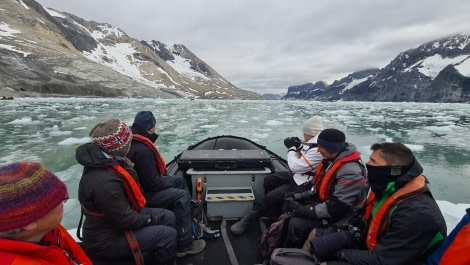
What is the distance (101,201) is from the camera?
1856 mm

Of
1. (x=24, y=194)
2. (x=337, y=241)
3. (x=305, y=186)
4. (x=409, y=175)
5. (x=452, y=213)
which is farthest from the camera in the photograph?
(x=452, y=213)

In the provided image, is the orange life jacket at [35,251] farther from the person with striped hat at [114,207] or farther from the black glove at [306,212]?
the black glove at [306,212]

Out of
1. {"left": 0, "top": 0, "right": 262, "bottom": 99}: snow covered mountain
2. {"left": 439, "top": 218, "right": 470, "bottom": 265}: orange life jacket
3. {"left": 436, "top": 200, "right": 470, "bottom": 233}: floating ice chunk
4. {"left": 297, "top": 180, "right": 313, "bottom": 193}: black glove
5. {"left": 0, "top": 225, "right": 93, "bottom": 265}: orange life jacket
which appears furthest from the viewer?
{"left": 0, "top": 0, "right": 262, "bottom": 99}: snow covered mountain

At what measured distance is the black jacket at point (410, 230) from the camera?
Answer: 1.65m

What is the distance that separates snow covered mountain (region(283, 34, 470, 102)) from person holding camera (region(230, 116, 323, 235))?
14664 cm

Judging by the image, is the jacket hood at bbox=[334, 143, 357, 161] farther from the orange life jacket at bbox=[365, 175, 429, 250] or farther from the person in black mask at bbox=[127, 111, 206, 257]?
the person in black mask at bbox=[127, 111, 206, 257]

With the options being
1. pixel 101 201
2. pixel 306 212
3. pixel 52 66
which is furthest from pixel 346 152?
pixel 52 66

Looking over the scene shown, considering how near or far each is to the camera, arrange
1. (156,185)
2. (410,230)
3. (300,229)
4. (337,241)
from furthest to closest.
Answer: (156,185), (300,229), (337,241), (410,230)

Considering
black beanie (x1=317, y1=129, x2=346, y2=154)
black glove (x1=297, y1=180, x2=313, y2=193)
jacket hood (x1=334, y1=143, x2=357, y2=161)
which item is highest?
black beanie (x1=317, y1=129, x2=346, y2=154)

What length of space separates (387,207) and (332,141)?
850 mm

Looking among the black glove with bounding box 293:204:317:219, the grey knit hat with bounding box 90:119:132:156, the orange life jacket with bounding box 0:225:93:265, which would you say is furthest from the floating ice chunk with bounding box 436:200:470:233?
the orange life jacket with bounding box 0:225:93:265

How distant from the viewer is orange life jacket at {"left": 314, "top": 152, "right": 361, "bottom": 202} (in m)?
2.46

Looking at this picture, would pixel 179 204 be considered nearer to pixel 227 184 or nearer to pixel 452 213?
pixel 227 184

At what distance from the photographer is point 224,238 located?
10.5ft
